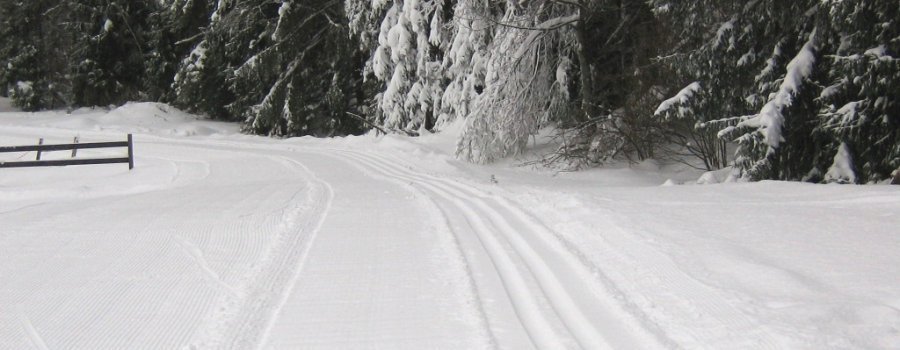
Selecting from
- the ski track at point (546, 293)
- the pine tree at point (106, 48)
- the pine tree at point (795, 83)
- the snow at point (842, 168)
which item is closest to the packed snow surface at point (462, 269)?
the ski track at point (546, 293)

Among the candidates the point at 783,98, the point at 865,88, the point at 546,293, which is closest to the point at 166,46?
the point at 783,98

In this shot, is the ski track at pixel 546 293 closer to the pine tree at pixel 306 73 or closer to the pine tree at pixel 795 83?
the pine tree at pixel 795 83

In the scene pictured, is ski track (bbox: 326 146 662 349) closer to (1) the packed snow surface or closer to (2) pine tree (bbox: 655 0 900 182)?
(1) the packed snow surface

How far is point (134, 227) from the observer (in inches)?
333

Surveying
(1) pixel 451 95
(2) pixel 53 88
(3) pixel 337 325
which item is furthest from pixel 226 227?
(2) pixel 53 88

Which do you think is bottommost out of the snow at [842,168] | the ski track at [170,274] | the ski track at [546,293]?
the ski track at [170,274]

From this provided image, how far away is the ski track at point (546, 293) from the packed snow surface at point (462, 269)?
0.07 feet

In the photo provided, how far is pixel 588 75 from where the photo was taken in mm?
16906

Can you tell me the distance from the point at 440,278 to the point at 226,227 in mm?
3630

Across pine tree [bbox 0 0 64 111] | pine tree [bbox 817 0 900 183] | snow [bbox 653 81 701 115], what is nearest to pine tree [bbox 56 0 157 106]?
pine tree [bbox 0 0 64 111]

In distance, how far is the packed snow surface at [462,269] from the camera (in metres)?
4.30

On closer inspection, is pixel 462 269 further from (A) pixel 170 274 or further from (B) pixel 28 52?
(B) pixel 28 52

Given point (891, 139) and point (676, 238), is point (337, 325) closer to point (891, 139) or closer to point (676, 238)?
point (676, 238)

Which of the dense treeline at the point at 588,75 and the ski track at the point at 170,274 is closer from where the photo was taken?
the ski track at the point at 170,274
